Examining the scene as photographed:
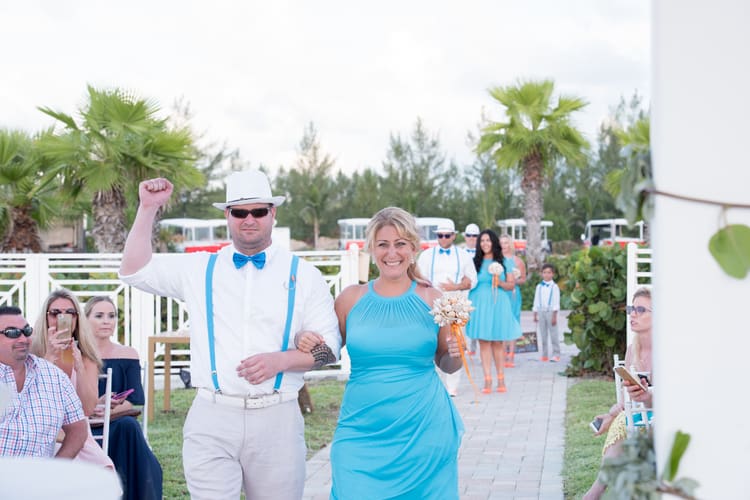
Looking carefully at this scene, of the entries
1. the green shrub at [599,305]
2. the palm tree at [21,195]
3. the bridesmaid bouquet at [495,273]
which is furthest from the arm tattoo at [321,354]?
the palm tree at [21,195]

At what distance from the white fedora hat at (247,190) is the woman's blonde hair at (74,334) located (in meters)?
1.90

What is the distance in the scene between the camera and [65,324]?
18.6 ft

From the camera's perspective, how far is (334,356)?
172 inches

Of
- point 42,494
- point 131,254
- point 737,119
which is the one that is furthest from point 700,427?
point 131,254

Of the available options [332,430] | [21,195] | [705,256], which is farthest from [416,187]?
[705,256]

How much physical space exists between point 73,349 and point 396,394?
224 cm

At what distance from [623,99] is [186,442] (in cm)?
5564

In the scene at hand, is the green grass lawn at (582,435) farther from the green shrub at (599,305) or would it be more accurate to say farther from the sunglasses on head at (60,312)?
the sunglasses on head at (60,312)

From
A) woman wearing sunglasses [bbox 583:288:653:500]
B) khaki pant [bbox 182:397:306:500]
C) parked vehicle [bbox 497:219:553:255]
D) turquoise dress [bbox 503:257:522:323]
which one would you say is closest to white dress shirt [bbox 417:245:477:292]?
turquoise dress [bbox 503:257:522:323]

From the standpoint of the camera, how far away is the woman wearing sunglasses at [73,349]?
18.2 feet

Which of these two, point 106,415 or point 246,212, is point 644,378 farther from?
point 106,415

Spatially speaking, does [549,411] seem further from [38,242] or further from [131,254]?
[38,242]

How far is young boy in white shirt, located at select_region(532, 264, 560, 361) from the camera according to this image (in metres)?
14.2

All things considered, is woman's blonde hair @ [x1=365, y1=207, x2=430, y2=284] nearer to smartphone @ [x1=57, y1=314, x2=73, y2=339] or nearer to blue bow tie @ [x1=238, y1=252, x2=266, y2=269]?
blue bow tie @ [x1=238, y1=252, x2=266, y2=269]
